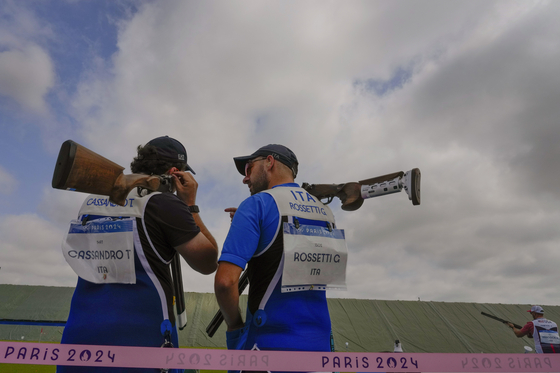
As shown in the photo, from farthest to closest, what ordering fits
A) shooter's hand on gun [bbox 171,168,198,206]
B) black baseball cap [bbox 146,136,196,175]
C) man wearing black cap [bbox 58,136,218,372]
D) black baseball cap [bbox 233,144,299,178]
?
black baseball cap [bbox 233,144,299,178] < black baseball cap [bbox 146,136,196,175] < shooter's hand on gun [bbox 171,168,198,206] < man wearing black cap [bbox 58,136,218,372]

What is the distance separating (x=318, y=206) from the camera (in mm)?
2420

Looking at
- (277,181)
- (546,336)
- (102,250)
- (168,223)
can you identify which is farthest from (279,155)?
(546,336)

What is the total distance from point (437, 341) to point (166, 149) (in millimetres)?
24507

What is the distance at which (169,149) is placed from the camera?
2.55 m

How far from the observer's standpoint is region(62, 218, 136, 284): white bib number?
196 cm

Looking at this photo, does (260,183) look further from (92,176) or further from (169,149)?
(92,176)

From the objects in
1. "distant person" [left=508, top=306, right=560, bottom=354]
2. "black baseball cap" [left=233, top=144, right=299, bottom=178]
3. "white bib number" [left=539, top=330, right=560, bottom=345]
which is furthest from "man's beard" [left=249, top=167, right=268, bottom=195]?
"white bib number" [left=539, top=330, right=560, bottom=345]

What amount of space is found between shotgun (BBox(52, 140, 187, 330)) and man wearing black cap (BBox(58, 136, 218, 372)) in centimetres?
11

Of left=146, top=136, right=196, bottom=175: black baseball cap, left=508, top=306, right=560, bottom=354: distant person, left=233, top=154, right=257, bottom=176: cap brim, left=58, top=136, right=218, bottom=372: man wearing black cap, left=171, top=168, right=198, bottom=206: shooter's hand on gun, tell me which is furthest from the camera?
left=508, top=306, right=560, bottom=354: distant person

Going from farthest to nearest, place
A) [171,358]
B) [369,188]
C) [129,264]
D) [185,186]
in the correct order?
[369,188]
[185,186]
[129,264]
[171,358]

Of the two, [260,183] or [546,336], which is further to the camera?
[546,336]

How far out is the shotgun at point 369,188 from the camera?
8.38 feet

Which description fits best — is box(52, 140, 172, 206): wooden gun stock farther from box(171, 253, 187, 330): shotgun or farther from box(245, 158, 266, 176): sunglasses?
box(245, 158, 266, 176): sunglasses

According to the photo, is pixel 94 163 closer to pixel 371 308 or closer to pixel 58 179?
pixel 58 179
